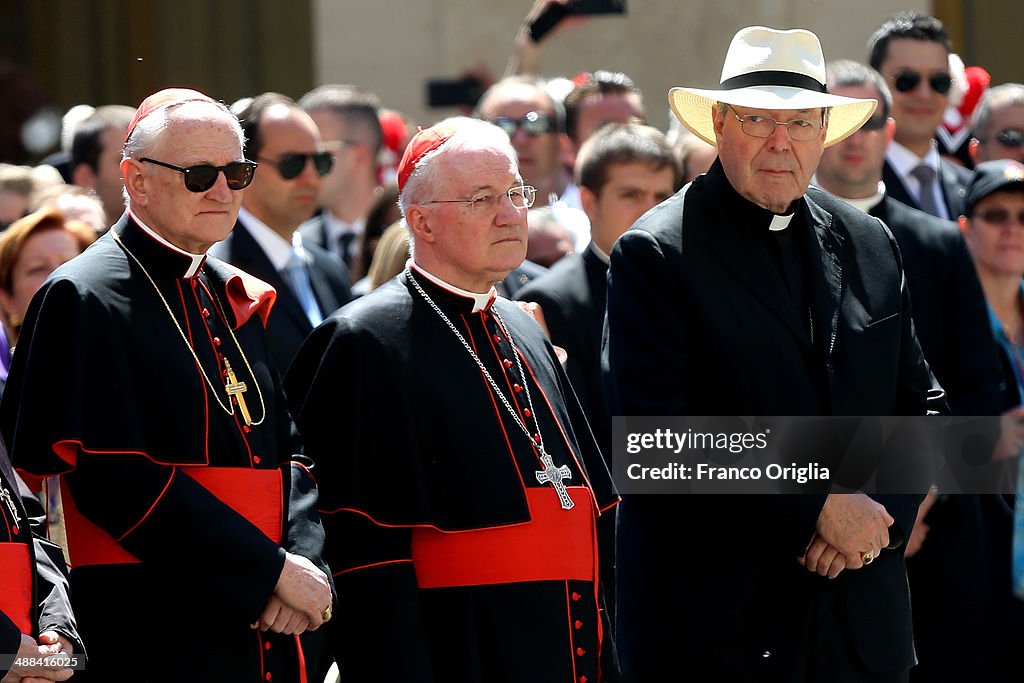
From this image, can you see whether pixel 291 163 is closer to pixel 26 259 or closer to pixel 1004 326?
pixel 26 259

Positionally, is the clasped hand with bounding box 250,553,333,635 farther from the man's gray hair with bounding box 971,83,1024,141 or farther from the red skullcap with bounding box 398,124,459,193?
the man's gray hair with bounding box 971,83,1024,141

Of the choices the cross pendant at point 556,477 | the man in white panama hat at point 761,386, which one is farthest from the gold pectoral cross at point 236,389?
the man in white panama hat at point 761,386

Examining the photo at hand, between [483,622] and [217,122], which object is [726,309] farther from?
[217,122]

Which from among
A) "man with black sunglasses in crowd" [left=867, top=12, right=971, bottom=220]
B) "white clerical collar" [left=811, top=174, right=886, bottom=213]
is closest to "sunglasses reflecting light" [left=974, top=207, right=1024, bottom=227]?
"man with black sunglasses in crowd" [left=867, top=12, right=971, bottom=220]

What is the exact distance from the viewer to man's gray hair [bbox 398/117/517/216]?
4.46 metres

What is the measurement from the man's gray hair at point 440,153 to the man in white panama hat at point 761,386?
1.45 ft

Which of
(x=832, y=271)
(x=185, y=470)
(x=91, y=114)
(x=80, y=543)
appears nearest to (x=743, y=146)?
(x=832, y=271)

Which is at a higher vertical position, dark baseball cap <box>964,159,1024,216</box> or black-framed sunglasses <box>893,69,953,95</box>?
black-framed sunglasses <box>893,69,953,95</box>

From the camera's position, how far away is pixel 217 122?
4.40 meters

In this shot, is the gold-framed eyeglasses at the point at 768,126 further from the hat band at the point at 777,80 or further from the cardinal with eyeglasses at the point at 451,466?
the cardinal with eyeglasses at the point at 451,466

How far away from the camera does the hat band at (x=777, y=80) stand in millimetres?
4672

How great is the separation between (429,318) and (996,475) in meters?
2.55

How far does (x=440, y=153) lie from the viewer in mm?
4473

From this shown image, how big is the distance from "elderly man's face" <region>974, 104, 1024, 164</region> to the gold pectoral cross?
4504mm
